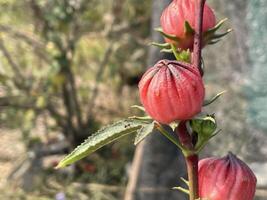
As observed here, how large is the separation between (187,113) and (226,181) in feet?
0.28

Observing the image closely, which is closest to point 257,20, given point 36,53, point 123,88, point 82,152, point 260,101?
point 260,101

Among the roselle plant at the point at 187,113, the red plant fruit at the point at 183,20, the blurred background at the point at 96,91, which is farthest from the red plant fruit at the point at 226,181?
the blurred background at the point at 96,91

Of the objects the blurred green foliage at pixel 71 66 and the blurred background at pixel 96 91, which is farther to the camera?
the blurred green foliage at pixel 71 66

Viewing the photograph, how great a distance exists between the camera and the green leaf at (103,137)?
0.58 metres

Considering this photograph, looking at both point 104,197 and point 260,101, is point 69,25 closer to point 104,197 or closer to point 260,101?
point 104,197

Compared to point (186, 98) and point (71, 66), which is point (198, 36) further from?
point (71, 66)

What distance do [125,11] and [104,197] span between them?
3.70 ft

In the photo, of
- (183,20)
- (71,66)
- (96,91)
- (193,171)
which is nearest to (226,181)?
(193,171)

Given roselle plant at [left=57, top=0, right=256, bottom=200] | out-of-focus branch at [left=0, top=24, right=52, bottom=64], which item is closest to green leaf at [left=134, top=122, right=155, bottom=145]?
roselle plant at [left=57, top=0, right=256, bottom=200]

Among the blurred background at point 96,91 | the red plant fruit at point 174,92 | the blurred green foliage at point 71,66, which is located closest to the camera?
the red plant fruit at point 174,92

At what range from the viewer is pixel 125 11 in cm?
343

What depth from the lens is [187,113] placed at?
0.53 meters

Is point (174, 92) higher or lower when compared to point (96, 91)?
higher

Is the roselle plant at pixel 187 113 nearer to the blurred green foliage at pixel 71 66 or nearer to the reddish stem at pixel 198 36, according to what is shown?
the reddish stem at pixel 198 36
